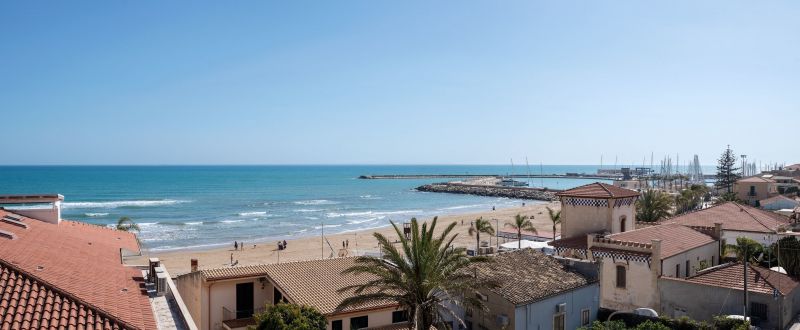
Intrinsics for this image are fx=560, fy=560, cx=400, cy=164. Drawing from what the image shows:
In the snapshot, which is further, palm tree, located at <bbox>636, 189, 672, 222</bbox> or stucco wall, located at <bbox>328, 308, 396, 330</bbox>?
palm tree, located at <bbox>636, 189, 672, 222</bbox>

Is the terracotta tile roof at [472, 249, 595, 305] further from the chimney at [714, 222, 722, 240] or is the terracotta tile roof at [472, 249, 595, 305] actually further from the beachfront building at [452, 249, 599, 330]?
the chimney at [714, 222, 722, 240]

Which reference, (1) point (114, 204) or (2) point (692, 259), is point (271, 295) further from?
(1) point (114, 204)

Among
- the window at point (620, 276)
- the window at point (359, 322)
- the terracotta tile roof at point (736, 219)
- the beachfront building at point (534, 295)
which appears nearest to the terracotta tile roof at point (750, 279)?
the window at point (620, 276)

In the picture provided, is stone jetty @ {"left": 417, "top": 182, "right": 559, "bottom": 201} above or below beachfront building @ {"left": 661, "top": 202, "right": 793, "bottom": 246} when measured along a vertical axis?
below

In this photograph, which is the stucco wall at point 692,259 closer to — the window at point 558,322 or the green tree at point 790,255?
the green tree at point 790,255

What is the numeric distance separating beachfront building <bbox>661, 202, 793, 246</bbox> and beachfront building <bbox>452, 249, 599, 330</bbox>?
1345 cm

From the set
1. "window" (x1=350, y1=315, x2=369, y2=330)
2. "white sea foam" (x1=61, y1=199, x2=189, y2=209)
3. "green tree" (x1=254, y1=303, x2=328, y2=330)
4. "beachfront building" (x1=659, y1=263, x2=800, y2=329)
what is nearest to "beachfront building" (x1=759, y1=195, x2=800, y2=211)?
"beachfront building" (x1=659, y1=263, x2=800, y2=329)

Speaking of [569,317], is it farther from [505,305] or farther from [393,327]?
[393,327]

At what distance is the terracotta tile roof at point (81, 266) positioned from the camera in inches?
388

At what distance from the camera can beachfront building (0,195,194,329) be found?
8.50m

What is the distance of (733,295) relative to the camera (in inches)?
850

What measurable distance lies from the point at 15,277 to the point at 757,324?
2372 centimetres

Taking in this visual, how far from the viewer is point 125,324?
29.6ft

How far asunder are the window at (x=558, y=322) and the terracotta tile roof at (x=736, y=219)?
60.6 ft
